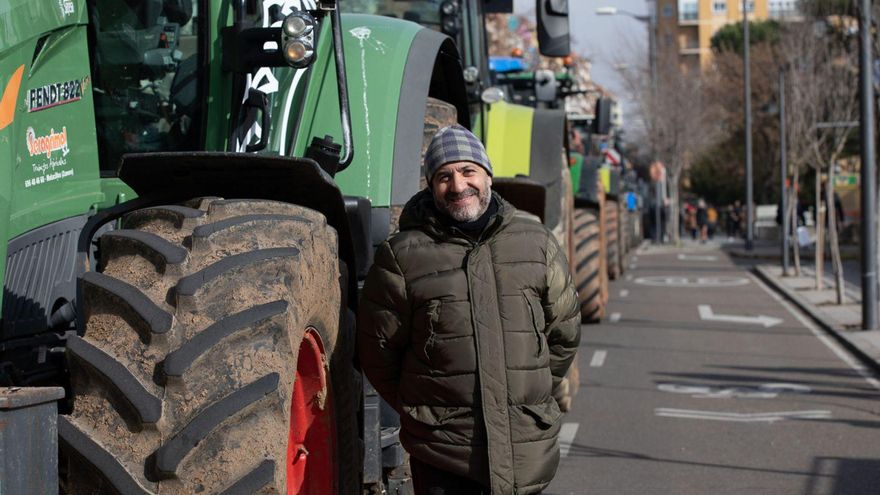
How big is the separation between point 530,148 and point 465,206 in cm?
654

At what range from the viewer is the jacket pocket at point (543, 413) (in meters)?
4.56

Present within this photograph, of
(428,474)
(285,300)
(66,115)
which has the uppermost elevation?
(66,115)

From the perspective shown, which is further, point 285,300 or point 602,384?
point 602,384

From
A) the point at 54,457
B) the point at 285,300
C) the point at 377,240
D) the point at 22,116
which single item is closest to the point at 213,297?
the point at 285,300

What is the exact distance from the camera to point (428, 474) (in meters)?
4.64

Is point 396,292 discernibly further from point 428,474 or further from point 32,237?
point 32,237

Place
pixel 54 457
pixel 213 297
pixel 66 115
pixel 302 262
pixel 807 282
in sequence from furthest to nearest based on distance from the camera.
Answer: pixel 807 282 → pixel 66 115 → pixel 302 262 → pixel 213 297 → pixel 54 457

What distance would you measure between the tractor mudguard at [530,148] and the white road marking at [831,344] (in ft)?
11.5

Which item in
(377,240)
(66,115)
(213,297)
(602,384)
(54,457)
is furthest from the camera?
(602,384)

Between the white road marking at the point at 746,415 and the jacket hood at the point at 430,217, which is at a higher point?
the jacket hood at the point at 430,217

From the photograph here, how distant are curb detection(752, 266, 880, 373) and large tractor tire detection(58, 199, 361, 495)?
33.6 ft

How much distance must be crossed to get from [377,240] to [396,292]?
3.49ft

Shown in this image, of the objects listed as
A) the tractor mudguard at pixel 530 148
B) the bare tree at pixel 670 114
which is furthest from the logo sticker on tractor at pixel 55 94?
the bare tree at pixel 670 114

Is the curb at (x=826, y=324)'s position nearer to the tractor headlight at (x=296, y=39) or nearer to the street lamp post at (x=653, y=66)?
the tractor headlight at (x=296, y=39)
